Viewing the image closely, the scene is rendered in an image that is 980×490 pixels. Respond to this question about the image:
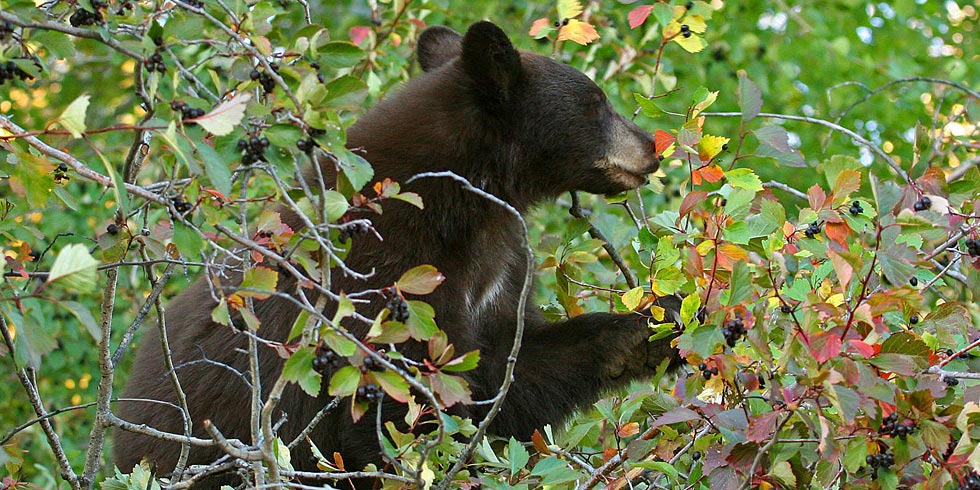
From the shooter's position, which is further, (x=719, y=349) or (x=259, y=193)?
(x=259, y=193)

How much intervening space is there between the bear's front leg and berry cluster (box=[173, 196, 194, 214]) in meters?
1.78

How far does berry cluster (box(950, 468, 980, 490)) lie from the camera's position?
2.19 meters

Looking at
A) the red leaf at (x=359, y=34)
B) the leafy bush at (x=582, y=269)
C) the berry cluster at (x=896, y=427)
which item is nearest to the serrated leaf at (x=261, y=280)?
the leafy bush at (x=582, y=269)

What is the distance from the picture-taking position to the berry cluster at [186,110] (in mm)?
2084

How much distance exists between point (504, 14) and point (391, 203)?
4669mm

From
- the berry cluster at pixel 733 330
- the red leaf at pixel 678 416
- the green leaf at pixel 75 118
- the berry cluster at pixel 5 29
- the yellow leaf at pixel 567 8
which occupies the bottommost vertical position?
the red leaf at pixel 678 416

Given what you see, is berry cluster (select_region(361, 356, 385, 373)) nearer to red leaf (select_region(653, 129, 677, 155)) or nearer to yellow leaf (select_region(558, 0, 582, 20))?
red leaf (select_region(653, 129, 677, 155))

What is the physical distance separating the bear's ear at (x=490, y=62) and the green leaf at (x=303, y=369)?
6.17ft

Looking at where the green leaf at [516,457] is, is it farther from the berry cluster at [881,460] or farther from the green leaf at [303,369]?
the berry cluster at [881,460]

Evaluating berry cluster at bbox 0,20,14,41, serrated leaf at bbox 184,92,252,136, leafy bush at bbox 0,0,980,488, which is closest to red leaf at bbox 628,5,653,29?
leafy bush at bbox 0,0,980,488

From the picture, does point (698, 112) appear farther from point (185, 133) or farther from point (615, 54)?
point (615, 54)

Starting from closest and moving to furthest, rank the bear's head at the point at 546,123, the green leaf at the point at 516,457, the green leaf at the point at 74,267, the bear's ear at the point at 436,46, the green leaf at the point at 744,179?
1. the green leaf at the point at 74,267
2. the green leaf at the point at 516,457
3. the green leaf at the point at 744,179
4. the bear's head at the point at 546,123
5. the bear's ear at the point at 436,46

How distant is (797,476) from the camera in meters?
2.54

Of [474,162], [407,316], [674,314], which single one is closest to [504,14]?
[474,162]
